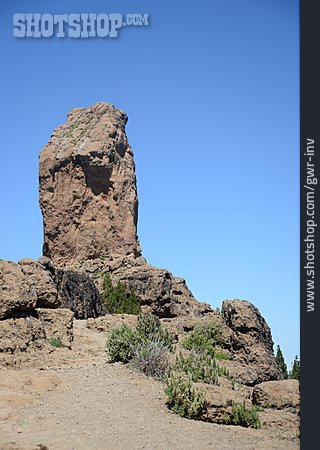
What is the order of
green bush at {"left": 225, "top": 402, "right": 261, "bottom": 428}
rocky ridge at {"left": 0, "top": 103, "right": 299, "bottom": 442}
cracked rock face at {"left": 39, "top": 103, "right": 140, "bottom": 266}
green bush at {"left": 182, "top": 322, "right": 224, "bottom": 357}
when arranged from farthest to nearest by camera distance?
1. cracked rock face at {"left": 39, "top": 103, "right": 140, "bottom": 266}
2. green bush at {"left": 182, "top": 322, "right": 224, "bottom": 357}
3. rocky ridge at {"left": 0, "top": 103, "right": 299, "bottom": 442}
4. green bush at {"left": 225, "top": 402, "right": 261, "bottom": 428}

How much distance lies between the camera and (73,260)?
158 feet

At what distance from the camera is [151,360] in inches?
490

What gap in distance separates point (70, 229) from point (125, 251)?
5.57 meters

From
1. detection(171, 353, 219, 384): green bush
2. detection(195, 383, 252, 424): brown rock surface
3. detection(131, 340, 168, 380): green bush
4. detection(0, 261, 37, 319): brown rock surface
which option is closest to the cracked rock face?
detection(0, 261, 37, 319): brown rock surface

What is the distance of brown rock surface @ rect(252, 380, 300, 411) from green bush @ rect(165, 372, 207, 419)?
1610 millimetres

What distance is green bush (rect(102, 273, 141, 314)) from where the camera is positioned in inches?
1185

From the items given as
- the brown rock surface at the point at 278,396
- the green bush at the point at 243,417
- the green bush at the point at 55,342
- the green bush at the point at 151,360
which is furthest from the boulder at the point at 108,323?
the green bush at the point at 243,417

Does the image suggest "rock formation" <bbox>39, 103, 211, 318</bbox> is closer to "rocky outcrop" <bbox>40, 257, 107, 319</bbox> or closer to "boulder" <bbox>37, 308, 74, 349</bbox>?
"rocky outcrop" <bbox>40, 257, 107, 319</bbox>

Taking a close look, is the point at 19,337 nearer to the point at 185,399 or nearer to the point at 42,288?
the point at 42,288

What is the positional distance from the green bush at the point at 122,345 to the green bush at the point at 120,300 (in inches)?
624

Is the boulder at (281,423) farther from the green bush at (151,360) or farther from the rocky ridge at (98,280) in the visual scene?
the green bush at (151,360)

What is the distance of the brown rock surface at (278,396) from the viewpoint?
423 inches

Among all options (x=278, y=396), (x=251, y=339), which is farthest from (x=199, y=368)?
(x=251, y=339)
